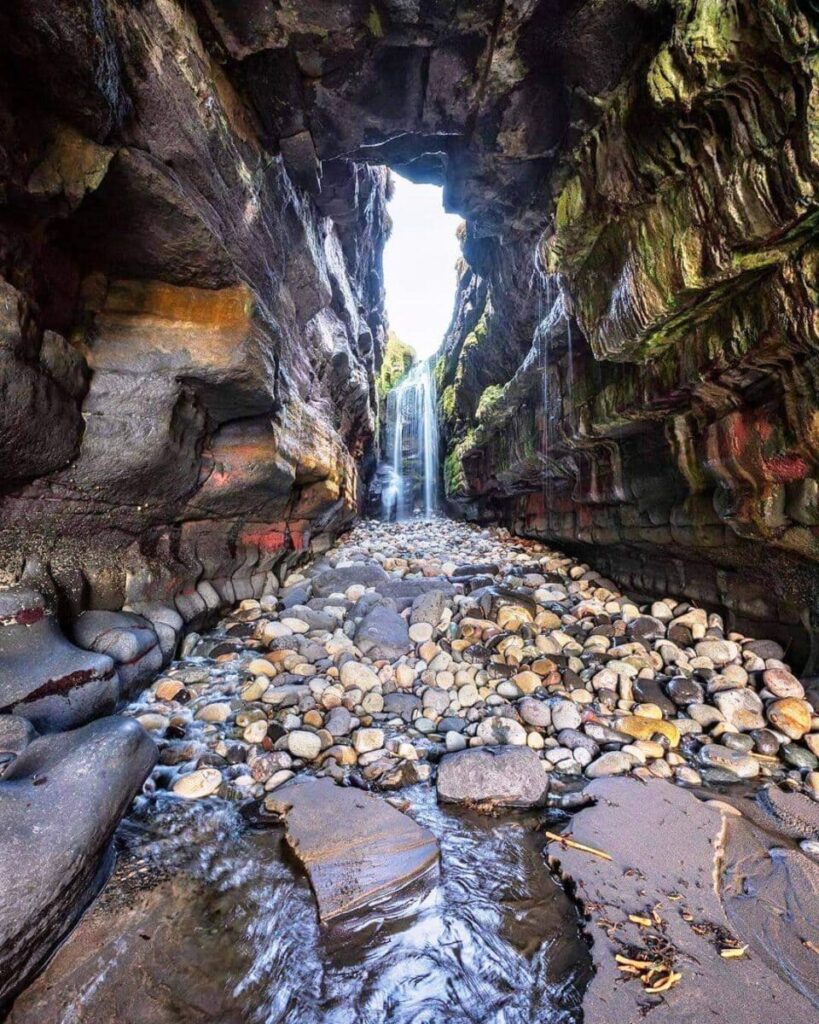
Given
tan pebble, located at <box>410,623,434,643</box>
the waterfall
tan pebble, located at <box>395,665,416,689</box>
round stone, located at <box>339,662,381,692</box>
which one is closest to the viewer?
round stone, located at <box>339,662,381,692</box>

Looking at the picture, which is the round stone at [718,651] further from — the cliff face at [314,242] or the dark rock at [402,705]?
the dark rock at [402,705]

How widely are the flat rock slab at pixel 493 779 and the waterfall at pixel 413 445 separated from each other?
18181 mm

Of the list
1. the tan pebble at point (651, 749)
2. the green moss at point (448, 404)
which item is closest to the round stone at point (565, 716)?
the tan pebble at point (651, 749)

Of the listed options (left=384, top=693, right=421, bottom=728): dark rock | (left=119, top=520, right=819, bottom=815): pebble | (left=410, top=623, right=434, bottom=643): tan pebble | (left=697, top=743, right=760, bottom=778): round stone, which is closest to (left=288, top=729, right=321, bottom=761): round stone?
(left=119, top=520, right=819, bottom=815): pebble

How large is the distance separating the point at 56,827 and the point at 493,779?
2409 millimetres

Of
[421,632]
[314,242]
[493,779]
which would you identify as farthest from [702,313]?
[314,242]

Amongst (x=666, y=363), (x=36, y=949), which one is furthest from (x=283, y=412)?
(x=36, y=949)

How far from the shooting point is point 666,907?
210 centimetres

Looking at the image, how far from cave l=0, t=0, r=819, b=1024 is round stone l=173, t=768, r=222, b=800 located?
1 cm

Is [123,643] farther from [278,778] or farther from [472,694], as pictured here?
[472,694]

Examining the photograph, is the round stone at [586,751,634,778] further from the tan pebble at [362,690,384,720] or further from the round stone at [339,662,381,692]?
the round stone at [339,662,381,692]

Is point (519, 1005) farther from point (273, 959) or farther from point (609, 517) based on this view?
point (609, 517)

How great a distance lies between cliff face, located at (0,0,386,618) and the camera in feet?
9.32

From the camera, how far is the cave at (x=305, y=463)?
87.0 inches
